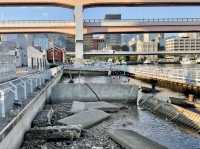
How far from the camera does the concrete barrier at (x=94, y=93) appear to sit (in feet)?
98.7

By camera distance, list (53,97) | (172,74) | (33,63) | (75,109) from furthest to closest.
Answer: (33,63) < (172,74) < (53,97) < (75,109)

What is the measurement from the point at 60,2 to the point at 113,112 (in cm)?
5678

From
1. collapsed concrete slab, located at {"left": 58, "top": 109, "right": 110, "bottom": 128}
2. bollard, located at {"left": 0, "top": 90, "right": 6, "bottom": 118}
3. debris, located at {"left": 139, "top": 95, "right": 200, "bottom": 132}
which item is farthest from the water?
bollard, located at {"left": 0, "top": 90, "right": 6, "bottom": 118}

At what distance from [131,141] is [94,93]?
15445 millimetres

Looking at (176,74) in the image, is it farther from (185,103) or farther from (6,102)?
(6,102)

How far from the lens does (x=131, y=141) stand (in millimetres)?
15281

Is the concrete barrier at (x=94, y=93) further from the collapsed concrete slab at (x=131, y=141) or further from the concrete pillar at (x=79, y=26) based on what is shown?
the concrete pillar at (x=79, y=26)

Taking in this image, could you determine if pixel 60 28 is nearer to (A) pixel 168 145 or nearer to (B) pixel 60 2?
(B) pixel 60 2

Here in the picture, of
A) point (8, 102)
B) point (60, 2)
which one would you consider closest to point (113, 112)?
point (8, 102)

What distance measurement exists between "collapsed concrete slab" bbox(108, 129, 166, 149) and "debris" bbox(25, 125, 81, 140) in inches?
69.5

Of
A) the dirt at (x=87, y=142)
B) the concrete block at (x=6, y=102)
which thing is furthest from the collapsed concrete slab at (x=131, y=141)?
the concrete block at (x=6, y=102)

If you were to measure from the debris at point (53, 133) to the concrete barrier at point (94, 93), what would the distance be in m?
13.5

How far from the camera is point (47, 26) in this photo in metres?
80.6

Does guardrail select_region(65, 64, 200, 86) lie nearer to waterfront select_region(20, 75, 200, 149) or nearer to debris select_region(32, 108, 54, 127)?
waterfront select_region(20, 75, 200, 149)
